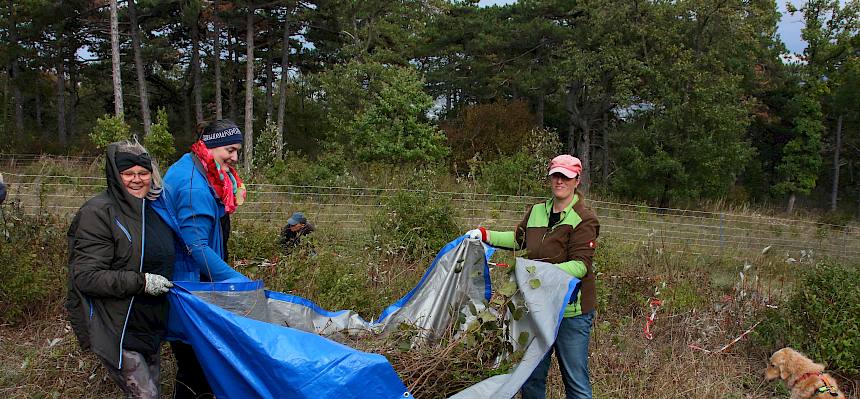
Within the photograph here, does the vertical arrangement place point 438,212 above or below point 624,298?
above

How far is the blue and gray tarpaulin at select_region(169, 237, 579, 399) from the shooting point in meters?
2.15

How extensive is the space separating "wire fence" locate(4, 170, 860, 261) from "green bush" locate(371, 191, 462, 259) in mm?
146

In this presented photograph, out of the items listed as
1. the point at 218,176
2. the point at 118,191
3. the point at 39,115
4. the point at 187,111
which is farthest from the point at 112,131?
the point at 39,115

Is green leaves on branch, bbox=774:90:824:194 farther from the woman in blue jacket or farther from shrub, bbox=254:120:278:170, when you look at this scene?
the woman in blue jacket

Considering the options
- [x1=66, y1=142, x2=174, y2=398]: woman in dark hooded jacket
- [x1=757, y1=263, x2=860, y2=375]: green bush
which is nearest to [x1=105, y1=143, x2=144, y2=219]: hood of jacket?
[x1=66, y1=142, x2=174, y2=398]: woman in dark hooded jacket

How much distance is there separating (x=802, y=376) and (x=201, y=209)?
3499 millimetres

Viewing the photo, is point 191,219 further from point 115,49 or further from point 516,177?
point 115,49

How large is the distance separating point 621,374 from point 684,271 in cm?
255

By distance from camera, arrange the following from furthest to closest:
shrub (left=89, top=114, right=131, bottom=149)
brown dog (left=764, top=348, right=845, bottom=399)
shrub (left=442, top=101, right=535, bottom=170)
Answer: shrub (left=442, top=101, right=535, bottom=170)
shrub (left=89, top=114, right=131, bottom=149)
brown dog (left=764, top=348, right=845, bottom=399)

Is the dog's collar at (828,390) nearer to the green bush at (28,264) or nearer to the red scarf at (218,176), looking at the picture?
the red scarf at (218,176)

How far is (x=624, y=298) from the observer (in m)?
5.23

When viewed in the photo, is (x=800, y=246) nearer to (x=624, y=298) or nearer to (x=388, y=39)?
(x=624, y=298)

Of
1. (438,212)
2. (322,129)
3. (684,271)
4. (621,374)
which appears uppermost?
(322,129)

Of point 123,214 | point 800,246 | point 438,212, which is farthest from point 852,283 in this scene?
point 800,246
